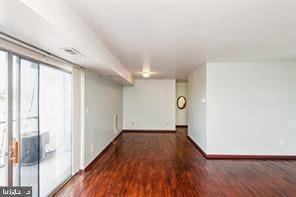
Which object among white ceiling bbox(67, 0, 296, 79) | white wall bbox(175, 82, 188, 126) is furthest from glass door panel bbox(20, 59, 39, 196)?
white wall bbox(175, 82, 188, 126)

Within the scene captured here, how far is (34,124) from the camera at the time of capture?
9.31 ft

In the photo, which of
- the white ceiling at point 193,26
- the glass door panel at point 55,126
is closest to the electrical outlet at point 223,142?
the white ceiling at point 193,26

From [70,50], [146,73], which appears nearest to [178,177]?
[70,50]

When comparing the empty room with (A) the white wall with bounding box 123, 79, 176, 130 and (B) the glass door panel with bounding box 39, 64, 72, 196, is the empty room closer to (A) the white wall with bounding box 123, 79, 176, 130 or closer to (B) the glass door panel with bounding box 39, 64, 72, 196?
(B) the glass door panel with bounding box 39, 64, 72, 196

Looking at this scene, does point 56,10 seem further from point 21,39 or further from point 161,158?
point 161,158

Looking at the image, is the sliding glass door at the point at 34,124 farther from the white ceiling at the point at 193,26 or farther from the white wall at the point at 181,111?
the white wall at the point at 181,111

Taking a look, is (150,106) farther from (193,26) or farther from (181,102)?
(193,26)

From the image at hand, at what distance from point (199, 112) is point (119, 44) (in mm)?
3562

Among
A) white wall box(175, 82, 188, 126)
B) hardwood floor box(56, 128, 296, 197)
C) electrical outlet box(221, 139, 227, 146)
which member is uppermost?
white wall box(175, 82, 188, 126)

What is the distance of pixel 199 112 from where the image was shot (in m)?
6.27

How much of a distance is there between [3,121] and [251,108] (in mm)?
5178

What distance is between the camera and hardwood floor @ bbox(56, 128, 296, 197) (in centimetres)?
339

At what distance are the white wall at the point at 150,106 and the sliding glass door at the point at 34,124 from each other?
5.99 meters

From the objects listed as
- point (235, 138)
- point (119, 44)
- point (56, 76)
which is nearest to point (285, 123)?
point (235, 138)
